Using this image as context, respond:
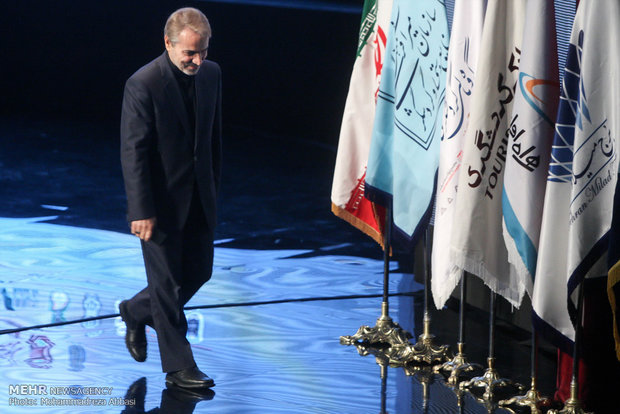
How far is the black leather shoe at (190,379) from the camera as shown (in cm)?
422

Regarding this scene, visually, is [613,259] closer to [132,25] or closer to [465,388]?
[465,388]

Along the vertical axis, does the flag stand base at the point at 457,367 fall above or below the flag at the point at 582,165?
below

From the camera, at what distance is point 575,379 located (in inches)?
152

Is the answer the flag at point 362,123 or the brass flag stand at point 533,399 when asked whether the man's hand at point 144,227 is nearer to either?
the flag at point 362,123

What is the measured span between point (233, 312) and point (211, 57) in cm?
646

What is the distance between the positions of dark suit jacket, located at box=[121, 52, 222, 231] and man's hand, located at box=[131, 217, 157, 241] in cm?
2

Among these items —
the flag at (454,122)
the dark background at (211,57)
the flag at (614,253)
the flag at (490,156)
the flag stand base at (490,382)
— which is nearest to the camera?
the flag at (614,253)

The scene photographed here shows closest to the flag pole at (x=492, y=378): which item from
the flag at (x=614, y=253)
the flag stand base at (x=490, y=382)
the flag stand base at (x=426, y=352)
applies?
the flag stand base at (x=490, y=382)

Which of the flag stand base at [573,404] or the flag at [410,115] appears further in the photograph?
the flag at [410,115]

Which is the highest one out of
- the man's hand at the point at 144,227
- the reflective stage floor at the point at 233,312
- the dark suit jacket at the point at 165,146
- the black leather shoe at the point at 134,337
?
the dark suit jacket at the point at 165,146

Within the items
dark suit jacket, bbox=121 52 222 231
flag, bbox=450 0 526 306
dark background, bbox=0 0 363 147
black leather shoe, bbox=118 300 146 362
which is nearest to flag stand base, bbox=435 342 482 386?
flag, bbox=450 0 526 306

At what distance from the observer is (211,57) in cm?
1139

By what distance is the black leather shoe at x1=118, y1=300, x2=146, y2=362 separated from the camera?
4.59 m

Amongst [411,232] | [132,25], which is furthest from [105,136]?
[411,232]
